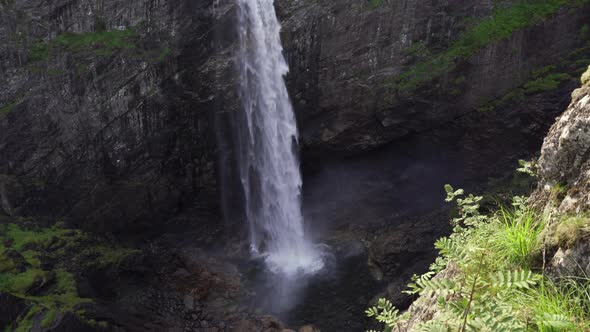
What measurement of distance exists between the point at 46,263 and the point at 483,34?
21296 millimetres

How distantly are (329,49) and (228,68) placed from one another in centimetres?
505

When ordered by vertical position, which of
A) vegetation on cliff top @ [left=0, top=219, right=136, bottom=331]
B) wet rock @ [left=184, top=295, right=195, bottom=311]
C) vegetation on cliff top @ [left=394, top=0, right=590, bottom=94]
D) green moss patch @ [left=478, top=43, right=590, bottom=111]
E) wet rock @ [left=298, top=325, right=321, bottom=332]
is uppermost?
vegetation on cliff top @ [left=394, top=0, right=590, bottom=94]

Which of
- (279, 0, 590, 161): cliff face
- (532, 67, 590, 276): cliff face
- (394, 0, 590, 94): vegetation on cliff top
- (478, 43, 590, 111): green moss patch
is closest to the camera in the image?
(532, 67, 590, 276): cliff face

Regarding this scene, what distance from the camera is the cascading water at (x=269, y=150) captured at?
20578 millimetres

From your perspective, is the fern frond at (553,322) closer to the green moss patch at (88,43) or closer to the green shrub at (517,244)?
the green shrub at (517,244)

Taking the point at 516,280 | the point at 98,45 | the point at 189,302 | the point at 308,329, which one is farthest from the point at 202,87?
the point at 516,280

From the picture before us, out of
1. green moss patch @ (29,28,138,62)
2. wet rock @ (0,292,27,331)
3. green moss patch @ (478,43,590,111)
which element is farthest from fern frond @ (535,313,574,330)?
green moss patch @ (29,28,138,62)

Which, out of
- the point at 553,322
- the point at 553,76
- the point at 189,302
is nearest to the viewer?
the point at 553,322

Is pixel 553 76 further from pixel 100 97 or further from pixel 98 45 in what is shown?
pixel 98 45

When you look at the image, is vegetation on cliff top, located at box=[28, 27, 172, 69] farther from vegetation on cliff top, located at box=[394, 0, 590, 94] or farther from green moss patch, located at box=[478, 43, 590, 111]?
green moss patch, located at box=[478, 43, 590, 111]

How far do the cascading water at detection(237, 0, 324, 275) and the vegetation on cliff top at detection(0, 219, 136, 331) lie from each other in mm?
6775

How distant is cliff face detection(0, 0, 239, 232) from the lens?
18.5m

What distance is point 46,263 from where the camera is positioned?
16516 mm

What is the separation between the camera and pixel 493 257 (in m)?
3.93
